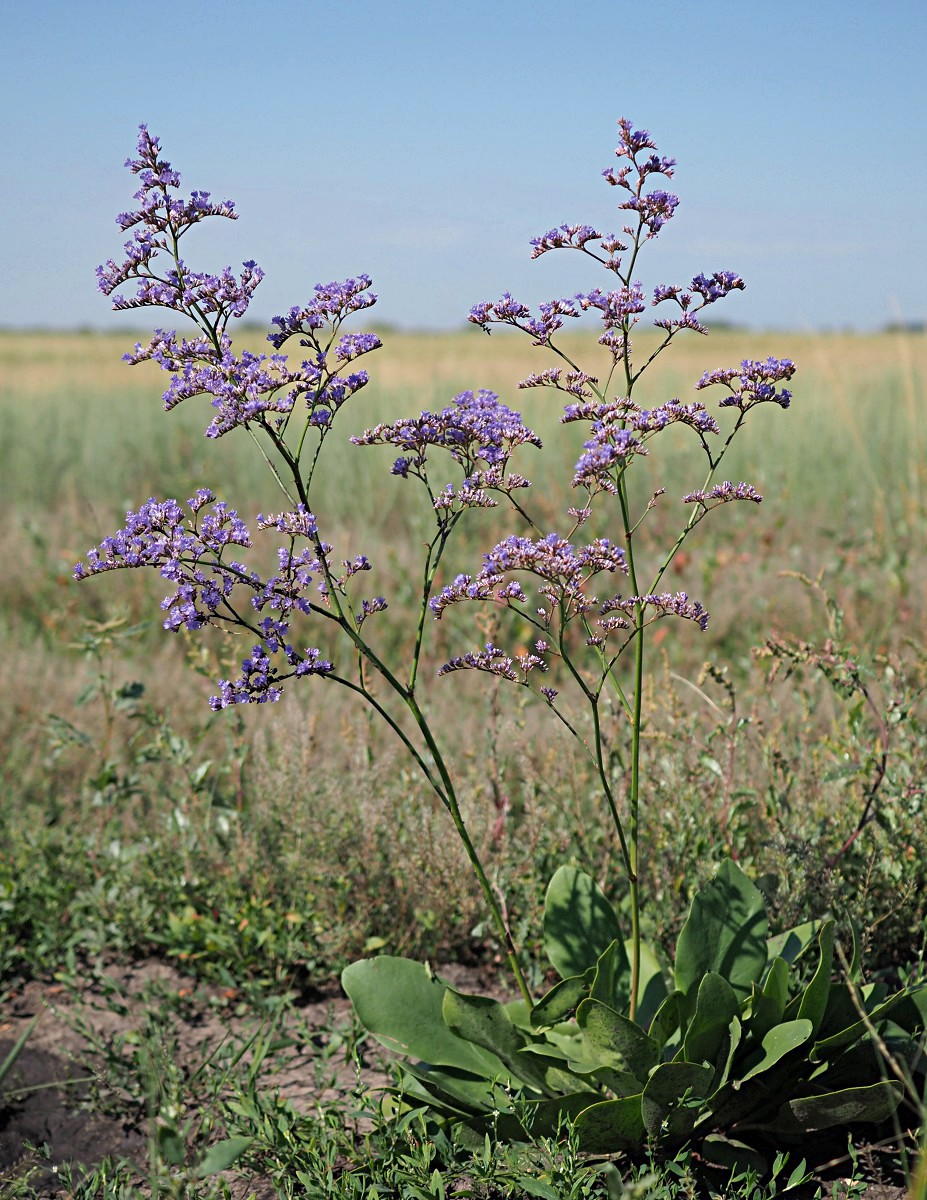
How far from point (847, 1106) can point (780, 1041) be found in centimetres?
20

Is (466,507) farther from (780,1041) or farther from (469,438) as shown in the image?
(780,1041)

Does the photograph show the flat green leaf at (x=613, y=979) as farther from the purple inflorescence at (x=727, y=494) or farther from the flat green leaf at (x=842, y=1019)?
the purple inflorescence at (x=727, y=494)

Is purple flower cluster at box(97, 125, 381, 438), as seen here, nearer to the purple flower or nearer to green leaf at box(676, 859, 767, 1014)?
the purple flower

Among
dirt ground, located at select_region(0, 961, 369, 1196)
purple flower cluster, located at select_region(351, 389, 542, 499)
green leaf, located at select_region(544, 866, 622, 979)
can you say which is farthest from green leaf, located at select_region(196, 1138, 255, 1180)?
purple flower cluster, located at select_region(351, 389, 542, 499)

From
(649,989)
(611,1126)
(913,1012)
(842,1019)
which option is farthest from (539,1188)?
(913,1012)

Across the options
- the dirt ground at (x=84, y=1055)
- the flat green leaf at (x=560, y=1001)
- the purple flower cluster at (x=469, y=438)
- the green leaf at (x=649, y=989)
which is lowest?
the dirt ground at (x=84, y=1055)

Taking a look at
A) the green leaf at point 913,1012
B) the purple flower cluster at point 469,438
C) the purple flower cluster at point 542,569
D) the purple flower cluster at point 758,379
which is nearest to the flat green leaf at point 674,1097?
the green leaf at point 913,1012

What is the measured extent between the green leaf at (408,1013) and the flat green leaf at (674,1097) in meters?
0.39

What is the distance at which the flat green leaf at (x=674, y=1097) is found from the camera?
7.00 feet

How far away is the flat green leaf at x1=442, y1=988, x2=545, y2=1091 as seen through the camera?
7.66ft

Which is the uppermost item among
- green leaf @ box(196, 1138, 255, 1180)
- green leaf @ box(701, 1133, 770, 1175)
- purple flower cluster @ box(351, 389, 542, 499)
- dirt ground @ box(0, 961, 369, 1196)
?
purple flower cluster @ box(351, 389, 542, 499)

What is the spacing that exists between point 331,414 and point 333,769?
1.87m

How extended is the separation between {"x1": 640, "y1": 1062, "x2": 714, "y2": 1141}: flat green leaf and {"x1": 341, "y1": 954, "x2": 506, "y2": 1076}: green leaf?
39 cm

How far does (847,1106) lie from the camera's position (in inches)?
88.3
